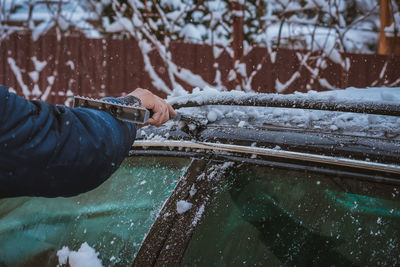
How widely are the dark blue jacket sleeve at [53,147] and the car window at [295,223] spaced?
380 millimetres

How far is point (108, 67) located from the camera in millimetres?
7641

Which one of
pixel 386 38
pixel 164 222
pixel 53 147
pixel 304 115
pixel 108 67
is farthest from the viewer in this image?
pixel 386 38

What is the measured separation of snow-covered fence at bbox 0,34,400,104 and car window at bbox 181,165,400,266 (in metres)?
6.23

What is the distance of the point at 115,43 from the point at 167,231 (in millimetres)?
6737

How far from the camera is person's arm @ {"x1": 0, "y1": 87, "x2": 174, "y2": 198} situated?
981 millimetres

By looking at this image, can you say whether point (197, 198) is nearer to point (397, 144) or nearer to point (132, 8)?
point (397, 144)

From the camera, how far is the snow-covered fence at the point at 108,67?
7547 millimetres

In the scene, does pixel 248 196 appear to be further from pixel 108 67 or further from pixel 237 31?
pixel 108 67

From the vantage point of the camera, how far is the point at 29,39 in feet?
24.7

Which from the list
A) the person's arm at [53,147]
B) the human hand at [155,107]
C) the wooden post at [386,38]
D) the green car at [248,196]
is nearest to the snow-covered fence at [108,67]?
the wooden post at [386,38]

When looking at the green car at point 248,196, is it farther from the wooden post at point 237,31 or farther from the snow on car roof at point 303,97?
the wooden post at point 237,31

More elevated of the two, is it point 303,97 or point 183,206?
point 303,97

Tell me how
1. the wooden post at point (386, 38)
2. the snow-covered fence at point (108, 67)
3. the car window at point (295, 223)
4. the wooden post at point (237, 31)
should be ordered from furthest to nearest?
the wooden post at point (386, 38) → the snow-covered fence at point (108, 67) → the wooden post at point (237, 31) → the car window at point (295, 223)

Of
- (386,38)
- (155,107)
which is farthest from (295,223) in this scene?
(386,38)
